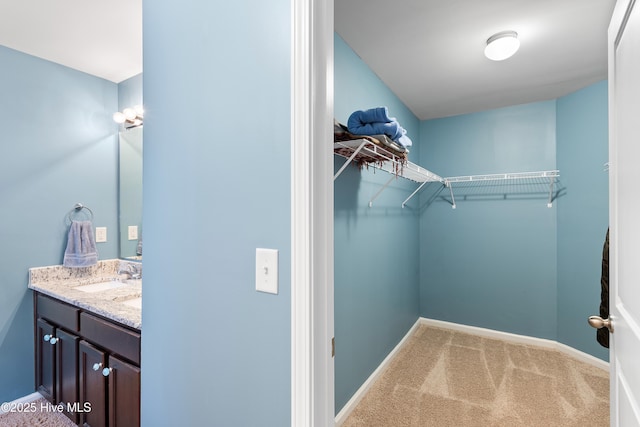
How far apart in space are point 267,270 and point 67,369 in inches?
65.9

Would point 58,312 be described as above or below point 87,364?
above

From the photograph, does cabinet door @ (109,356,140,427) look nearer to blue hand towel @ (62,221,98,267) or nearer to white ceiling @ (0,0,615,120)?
blue hand towel @ (62,221,98,267)

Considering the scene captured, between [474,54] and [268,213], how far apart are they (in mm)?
2097

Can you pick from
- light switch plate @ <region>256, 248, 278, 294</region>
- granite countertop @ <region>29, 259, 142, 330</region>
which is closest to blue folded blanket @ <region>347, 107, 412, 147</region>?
light switch plate @ <region>256, 248, 278, 294</region>

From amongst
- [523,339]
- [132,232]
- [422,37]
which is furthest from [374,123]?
[523,339]

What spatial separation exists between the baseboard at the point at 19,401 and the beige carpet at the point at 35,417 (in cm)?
2

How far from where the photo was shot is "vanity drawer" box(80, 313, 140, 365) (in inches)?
48.0

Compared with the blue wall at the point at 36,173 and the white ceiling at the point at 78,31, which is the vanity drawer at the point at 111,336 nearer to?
the blue wall at the point at 36,173

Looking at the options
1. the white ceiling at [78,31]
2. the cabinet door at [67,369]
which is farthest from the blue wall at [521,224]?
the cabinet door at [67,369]

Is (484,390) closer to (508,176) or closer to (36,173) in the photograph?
(508,176)

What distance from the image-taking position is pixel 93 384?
57.8 inches

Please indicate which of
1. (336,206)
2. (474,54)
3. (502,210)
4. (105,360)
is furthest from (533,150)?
(105,360)

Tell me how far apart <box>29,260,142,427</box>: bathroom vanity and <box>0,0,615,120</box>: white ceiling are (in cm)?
148

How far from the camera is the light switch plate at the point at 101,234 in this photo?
2282 mm
